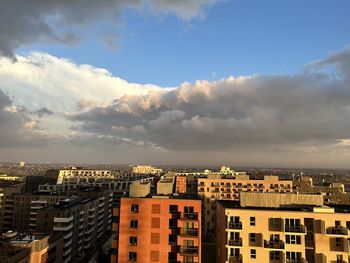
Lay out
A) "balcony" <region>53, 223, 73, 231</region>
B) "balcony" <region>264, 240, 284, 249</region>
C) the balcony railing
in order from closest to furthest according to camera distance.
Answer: "balcony" <region>264, 240, 284, 249</region> < the balcony railing < "balcony" <region>53, 223, 73, 231</region>

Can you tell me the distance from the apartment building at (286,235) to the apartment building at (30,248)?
46.5 meters

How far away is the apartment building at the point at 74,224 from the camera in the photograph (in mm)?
100375

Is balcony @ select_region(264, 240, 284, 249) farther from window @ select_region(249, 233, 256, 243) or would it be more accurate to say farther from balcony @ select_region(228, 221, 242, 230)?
balcony @ select_region(228, 221, 242, 230)

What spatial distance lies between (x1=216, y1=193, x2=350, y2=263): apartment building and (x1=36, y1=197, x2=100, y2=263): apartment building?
217ft

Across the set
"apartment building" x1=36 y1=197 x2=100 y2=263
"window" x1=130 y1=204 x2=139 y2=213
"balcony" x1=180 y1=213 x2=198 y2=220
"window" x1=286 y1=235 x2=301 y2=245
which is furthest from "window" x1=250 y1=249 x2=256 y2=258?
"apartment building" x1=36 y1=197 x2=100 y2=263

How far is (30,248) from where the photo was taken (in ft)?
235

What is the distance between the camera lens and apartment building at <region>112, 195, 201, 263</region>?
56031mm

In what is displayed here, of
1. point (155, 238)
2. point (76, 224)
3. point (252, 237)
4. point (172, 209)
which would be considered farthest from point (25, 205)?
point (252, 237)

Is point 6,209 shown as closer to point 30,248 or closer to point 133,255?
point 30,248

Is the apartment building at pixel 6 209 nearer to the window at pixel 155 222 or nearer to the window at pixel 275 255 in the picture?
the window at pixel 155 222

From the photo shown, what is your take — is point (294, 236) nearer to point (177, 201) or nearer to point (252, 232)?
point (252, 232)

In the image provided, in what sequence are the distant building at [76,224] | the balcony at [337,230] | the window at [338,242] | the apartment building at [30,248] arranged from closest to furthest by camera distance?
the balcony at [337,230] < the window at [338,242] < the apartment building at [30,248] < the distant building at [76,224]

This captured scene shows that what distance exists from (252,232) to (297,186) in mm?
111744

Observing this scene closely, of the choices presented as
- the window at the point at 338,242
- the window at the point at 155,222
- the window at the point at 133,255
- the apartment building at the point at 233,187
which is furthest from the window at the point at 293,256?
the apartment building at the point at 233,187
